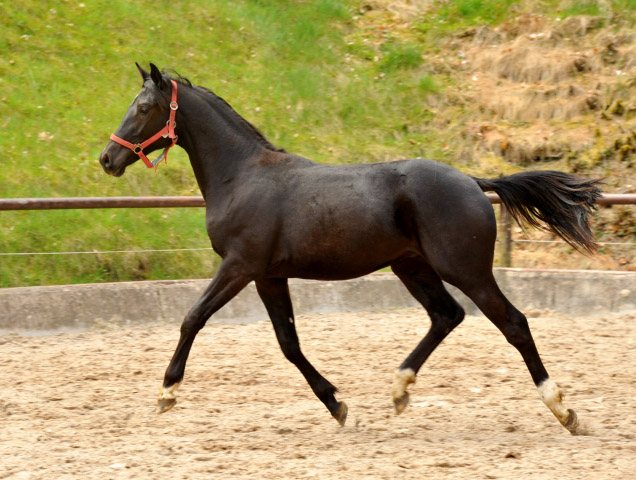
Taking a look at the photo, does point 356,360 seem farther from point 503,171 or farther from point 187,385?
point 503,171

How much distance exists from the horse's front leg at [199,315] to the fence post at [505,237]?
3927 millimetres

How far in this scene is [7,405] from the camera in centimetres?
496

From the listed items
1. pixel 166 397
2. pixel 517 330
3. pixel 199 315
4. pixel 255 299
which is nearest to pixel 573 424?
pixel 517 330

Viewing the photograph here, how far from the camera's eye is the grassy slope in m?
8.25

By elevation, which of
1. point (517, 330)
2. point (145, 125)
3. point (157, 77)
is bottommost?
point (517, 330)

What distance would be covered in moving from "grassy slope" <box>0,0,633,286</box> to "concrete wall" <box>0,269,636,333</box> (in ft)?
2.13

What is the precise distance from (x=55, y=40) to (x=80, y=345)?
6.26m

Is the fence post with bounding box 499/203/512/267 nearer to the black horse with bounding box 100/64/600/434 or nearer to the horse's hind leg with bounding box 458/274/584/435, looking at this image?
the black horse with bounding box 100/64/600/434

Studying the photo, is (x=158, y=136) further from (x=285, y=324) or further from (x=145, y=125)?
(x=285, y=324)

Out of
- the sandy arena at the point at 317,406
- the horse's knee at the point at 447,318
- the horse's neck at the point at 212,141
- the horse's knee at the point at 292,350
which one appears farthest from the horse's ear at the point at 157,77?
the horse's knee at the point at 447,318

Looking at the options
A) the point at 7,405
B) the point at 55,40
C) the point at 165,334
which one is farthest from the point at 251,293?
the point at 55,40

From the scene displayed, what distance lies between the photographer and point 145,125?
4.91m

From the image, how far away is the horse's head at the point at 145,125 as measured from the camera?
4902 millimetres

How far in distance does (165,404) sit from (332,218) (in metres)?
1.51
